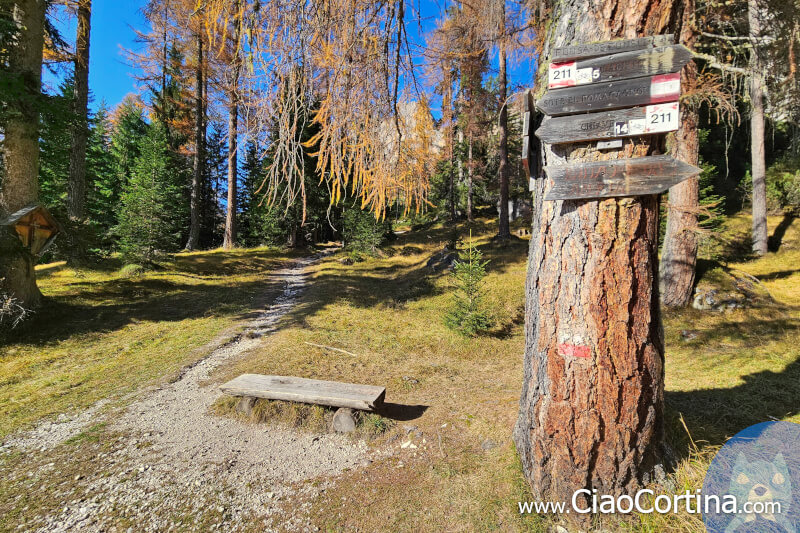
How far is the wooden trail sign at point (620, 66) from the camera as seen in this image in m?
2.02

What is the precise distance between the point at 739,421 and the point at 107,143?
120ft

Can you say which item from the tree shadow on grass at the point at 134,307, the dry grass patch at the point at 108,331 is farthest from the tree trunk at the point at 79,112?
the tree shadow on grass at the point at 134,307

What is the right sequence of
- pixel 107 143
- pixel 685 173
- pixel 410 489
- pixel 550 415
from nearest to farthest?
1. pixel 685 173
2. pixel 550 415
3. pixel 410 489
4. pixel 107 143

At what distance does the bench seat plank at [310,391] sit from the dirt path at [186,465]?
371 mm

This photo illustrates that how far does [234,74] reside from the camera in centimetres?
300

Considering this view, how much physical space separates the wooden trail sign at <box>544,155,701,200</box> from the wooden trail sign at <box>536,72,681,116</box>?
0.36 m

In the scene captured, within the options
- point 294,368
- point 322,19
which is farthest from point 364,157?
point 294,368

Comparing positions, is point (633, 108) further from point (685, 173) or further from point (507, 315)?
point (507, 315)

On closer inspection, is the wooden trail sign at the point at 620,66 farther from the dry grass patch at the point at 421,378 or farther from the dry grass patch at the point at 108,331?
the dry grass patch at the point at 108,331

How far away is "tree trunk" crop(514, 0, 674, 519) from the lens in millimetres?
2180

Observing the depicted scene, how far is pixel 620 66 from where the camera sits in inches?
82.4

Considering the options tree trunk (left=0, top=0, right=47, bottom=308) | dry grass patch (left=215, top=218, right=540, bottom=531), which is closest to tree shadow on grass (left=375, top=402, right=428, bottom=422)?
dry grass patch (left=215, top=218, right=540, bottom=531)

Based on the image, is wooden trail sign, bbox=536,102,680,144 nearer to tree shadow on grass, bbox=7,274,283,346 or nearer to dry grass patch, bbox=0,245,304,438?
dry grass patch, bbox=0,245,304,438

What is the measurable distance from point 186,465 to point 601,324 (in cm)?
399
